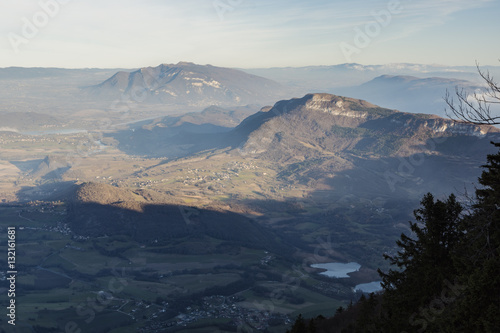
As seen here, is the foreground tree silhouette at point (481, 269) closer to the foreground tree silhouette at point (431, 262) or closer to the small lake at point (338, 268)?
the foreground tree silhouette at point (431, 262)

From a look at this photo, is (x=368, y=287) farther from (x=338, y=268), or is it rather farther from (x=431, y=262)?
(x=431, y=262)

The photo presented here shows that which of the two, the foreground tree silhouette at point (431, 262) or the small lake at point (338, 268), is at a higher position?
Answer: the foreground tree silhouette at point (431, 262)

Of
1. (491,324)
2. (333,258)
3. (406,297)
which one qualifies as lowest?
(333,258)

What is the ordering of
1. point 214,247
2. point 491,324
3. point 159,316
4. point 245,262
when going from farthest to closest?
point 214,247
point 245,262
point 159,316
point 491,324

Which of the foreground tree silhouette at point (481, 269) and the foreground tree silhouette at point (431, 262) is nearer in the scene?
the foreground tree silhouette at point (481, 269)

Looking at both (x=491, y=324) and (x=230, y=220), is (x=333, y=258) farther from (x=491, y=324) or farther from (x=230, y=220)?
(x=491, y=324)

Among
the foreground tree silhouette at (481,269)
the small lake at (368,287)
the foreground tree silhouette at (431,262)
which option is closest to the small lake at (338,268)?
the small lake at (368,287)

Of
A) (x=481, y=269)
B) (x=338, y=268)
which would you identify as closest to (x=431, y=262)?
(x=481, y=269)

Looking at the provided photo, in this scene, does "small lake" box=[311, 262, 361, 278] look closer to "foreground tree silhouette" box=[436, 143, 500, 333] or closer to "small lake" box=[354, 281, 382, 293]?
"small lake" box=[354, 281, 382, 293]

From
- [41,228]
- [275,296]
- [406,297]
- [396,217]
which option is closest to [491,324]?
[406,297]
